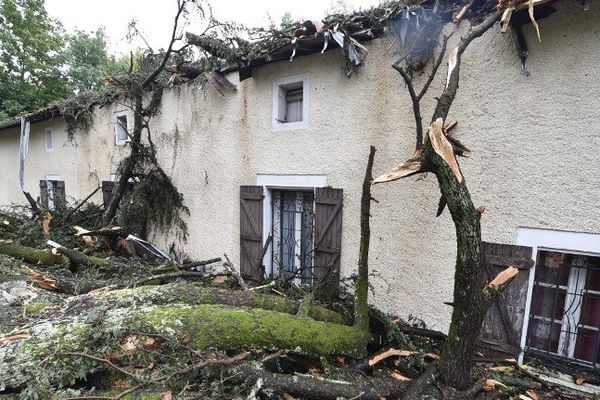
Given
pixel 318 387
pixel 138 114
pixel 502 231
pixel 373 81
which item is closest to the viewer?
pixel 318 387

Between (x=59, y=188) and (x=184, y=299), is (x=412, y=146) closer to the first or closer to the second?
(x=184, y=299)

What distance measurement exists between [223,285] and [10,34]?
19764 mm

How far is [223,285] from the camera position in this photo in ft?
17.0

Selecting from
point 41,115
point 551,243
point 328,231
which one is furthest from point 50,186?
point 551,243

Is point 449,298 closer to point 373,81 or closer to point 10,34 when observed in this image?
point 373,81

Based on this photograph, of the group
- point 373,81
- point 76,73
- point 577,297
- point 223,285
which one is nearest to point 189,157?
point 223,285

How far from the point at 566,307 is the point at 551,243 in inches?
31.1

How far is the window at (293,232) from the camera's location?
5.79 metres

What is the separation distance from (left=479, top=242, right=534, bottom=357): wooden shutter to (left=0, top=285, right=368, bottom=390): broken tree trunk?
5.57ft

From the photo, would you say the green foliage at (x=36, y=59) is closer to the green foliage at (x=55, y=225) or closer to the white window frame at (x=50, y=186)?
the white window frame at (x=50, y=186)

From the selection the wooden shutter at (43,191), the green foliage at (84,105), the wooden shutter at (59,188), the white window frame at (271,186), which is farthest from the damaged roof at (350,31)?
the wooden shutter at (43,191)

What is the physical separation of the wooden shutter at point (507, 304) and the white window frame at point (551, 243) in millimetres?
49

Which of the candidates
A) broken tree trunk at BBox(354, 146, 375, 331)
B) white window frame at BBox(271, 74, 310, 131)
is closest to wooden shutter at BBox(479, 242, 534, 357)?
broken tree trunk at BBox(354, 146, 375, 331)

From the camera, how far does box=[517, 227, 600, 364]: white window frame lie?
11.0 ft
